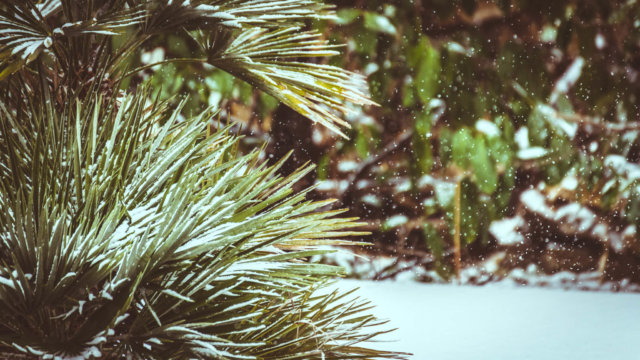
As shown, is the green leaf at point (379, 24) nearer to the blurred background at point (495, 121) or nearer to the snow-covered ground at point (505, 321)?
the blurred background at point (495, 121)

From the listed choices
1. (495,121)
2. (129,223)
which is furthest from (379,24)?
(129,223)

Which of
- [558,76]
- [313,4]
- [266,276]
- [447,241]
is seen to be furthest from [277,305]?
[558,76]

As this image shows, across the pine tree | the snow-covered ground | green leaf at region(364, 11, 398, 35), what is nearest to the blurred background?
green leaf at region(364, 11, 398, 35)

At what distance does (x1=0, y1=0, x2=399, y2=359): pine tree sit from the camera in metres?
0.41

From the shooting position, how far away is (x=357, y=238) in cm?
198

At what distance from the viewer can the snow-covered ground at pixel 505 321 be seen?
117 cm

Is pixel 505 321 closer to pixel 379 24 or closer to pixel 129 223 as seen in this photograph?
pixel 379 24

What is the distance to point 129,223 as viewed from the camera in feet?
1.52

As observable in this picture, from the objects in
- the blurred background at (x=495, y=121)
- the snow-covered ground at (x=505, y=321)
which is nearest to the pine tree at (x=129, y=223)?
the snow-covered ground at (x=505, y=321)

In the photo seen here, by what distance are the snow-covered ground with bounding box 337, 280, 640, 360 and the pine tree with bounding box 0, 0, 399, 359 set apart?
615 millimetres

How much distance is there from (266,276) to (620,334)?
1108mm

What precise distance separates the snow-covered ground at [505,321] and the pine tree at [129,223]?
61 centimetres

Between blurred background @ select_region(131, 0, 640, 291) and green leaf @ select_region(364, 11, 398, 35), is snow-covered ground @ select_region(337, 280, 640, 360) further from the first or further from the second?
green leaf @ select_region(364, 11, 398, 35)

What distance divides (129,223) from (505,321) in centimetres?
113
